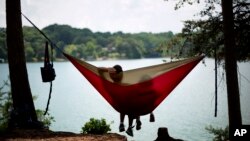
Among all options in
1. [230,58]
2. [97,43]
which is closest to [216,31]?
[230,58]

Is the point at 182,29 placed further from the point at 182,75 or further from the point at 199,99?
the point at 199,99

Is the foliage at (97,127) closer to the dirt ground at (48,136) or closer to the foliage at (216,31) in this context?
the dirt ground at (48,136)

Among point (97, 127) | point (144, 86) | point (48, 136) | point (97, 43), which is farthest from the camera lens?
point (97, 43)

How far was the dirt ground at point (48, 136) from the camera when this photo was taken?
589 cm

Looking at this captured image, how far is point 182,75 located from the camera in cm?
570

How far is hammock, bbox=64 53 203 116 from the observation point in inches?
221

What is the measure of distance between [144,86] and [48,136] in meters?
2.03

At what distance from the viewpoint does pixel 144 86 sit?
5.64 m

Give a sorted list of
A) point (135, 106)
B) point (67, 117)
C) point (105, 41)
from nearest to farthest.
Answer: point (135, 106), point (67, 117), point (105, 41)

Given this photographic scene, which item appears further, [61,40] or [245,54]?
[61,40]

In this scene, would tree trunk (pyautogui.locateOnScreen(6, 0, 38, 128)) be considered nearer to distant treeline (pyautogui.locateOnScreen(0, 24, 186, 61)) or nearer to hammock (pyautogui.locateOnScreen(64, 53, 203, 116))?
hammock (pyautogui.locateOnScreen(64, 53, 203, 116))

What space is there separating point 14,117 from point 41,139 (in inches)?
49.3

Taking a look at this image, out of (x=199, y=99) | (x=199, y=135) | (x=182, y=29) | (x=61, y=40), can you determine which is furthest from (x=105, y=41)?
(x=182, y=29)

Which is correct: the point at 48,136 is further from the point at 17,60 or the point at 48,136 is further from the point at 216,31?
the point at 216,31
